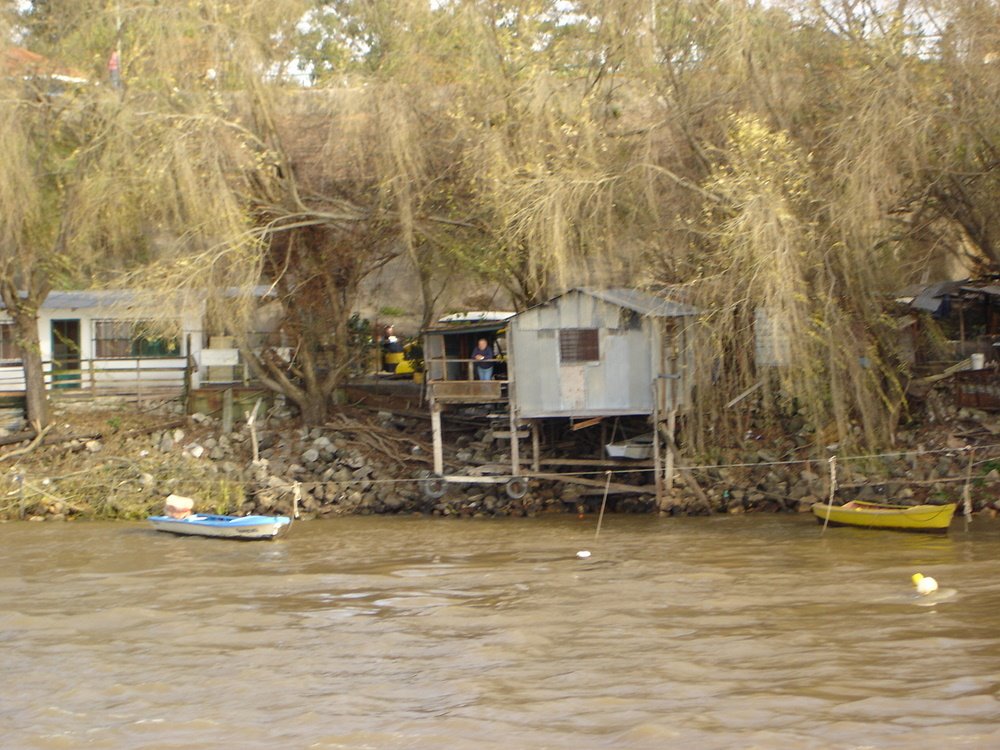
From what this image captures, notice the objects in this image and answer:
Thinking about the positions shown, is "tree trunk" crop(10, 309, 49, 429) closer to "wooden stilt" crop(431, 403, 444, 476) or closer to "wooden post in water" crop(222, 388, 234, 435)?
"wooden post in water" crop(222, 388, 234, 435)

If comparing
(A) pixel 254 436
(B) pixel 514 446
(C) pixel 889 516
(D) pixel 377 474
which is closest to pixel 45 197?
(A) pixel 254 436

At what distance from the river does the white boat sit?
283 centimetres

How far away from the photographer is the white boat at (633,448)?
25.1 metres

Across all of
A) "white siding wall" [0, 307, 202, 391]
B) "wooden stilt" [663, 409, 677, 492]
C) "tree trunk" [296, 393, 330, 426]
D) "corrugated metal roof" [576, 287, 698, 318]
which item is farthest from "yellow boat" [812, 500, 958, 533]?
"white siding wall" [0, 307, 202, 391]

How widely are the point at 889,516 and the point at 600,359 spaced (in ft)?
20.6

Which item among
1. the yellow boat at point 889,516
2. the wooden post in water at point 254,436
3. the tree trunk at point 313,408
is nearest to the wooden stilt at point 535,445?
the yellow boat at point 889,516

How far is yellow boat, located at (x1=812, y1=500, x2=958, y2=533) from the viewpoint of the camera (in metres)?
21.0

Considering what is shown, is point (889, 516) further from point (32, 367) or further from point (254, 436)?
point (32, 367)

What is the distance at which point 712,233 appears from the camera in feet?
72.6

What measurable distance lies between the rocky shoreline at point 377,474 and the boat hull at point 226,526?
2301 mm

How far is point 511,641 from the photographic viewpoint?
48.9 feet

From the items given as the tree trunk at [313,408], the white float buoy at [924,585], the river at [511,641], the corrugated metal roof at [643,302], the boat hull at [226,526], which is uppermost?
the corrugated metal roof at [643,302]

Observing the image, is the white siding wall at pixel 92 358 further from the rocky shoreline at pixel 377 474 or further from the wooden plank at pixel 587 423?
the wooden plank at pixel 587 423

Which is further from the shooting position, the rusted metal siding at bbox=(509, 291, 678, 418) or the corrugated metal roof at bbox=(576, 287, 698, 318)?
the rusted metal siding at bbox=(509, 291, 678, 418)
